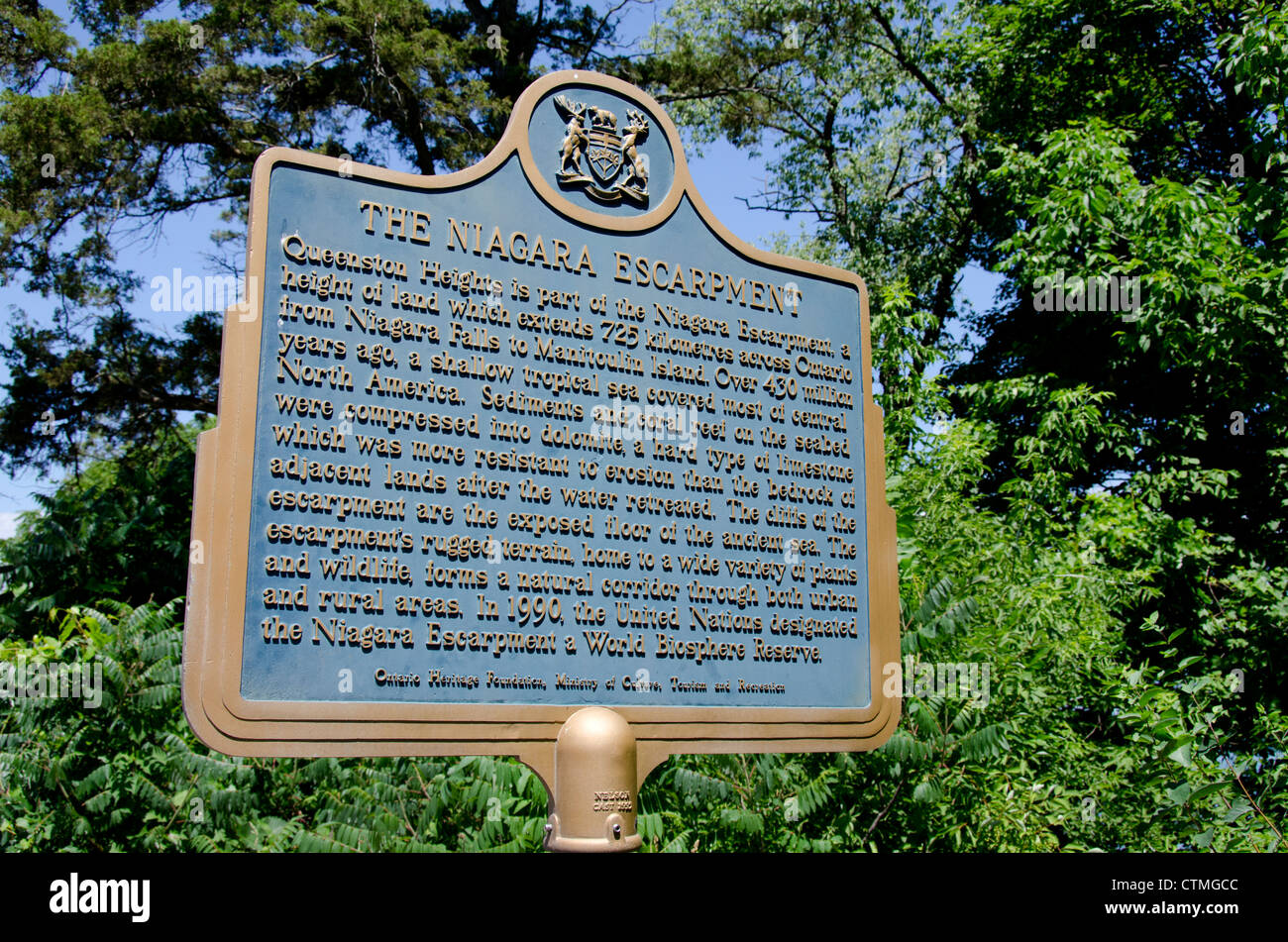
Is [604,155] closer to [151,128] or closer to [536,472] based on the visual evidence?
[536,472]

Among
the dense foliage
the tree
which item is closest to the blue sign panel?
the dense foliage

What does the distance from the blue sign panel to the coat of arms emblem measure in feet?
0.06

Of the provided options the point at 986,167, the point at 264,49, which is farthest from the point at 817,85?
the point at 264,49

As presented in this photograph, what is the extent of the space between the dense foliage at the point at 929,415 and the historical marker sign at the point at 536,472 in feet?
5.31

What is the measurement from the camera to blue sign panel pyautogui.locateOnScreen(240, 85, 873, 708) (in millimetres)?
4836

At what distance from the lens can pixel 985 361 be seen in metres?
19.8

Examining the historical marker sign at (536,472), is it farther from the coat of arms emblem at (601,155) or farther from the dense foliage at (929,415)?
the dense foliage at (929,415)

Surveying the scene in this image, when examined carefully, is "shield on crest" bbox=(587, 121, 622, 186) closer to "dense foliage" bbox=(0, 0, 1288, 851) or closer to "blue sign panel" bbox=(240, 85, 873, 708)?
"blue sign panel" bbox=(240, 85, 873, 708)

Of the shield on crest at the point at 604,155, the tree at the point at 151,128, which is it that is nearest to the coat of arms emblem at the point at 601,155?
the shield on crest at the point at 604,155

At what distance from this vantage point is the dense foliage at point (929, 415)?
24.5 ft

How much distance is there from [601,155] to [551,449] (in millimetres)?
1777

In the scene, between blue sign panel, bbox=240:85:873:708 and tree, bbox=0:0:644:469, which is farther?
tree, bbox=0:0:644:469

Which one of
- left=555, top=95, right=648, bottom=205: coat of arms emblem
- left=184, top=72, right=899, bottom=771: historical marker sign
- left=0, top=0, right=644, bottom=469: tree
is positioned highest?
left=0, top=0, right=644, bottom=469: tree
